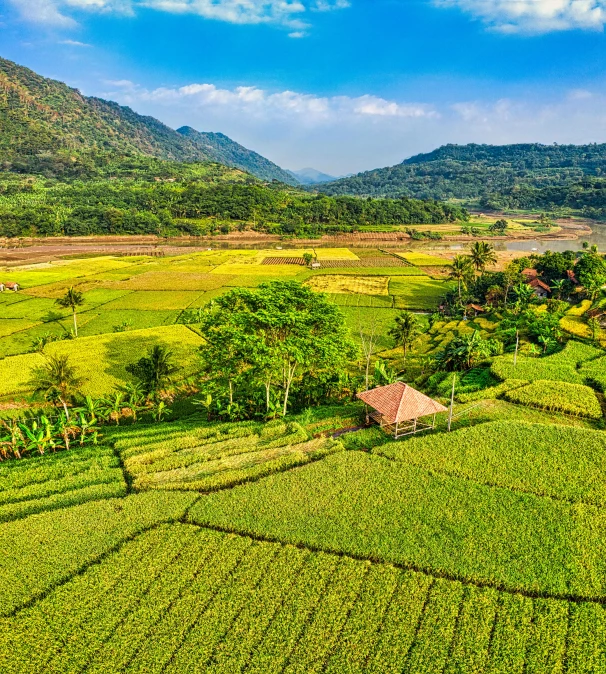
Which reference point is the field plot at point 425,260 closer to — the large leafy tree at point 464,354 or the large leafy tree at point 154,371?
the large leafy tree at point 464,354

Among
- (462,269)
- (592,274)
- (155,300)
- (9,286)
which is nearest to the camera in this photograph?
(592,274)

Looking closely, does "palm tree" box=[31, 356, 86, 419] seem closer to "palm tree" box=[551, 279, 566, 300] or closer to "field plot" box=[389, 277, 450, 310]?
"field plot" box=[389, 277, 450, 310]

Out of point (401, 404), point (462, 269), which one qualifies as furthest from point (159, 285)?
point (401, 404)

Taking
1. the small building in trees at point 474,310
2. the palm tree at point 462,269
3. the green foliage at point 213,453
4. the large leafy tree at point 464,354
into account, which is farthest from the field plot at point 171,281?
the green foliage at point 213,453

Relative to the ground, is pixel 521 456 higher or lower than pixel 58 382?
lower

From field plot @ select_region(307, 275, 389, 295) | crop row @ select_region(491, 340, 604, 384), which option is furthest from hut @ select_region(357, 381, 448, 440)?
field plot @ select_region(307, 275, 389, 295)

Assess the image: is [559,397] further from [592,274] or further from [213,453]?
[592,274]
